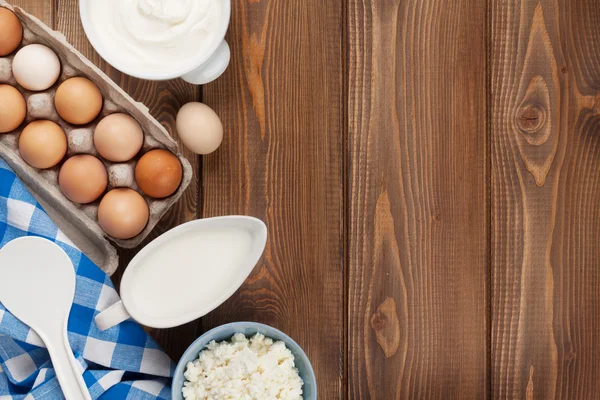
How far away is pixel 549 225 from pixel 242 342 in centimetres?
37

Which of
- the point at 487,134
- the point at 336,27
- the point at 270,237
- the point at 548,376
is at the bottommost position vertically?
the point at 548,376

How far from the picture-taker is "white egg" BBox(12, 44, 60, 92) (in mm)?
611

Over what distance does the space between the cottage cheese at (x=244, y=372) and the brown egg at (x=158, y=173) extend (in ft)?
0.54

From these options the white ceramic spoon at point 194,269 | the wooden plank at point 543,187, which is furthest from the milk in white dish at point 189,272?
the wooden plank at point 543,187

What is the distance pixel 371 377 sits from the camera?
0.70m

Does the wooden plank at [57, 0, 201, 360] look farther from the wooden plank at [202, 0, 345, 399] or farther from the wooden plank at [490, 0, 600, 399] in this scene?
the wooden plank at [490, 0, 600, 399]

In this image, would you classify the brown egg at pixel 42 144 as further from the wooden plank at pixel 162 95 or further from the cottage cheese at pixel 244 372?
the cottage cheese at pixel 244 372

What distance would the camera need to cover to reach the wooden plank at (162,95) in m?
0.69

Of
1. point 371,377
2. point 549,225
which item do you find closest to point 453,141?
point 549,225

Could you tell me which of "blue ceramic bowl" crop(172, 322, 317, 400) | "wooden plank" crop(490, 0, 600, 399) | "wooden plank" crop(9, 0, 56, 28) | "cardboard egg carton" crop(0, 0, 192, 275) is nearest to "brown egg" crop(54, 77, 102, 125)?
"cardboard egg carton" crop(0, 0, 192, 275)

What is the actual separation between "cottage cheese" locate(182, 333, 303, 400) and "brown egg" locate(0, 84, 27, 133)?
0.98ft

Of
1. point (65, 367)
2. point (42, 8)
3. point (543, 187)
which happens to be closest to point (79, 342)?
point (65, 367)

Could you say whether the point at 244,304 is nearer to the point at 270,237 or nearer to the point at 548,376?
the point at 270,237

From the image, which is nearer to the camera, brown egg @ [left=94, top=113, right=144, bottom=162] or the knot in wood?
brown egg @ [left=94, top=113, right=144, bottom=162]
